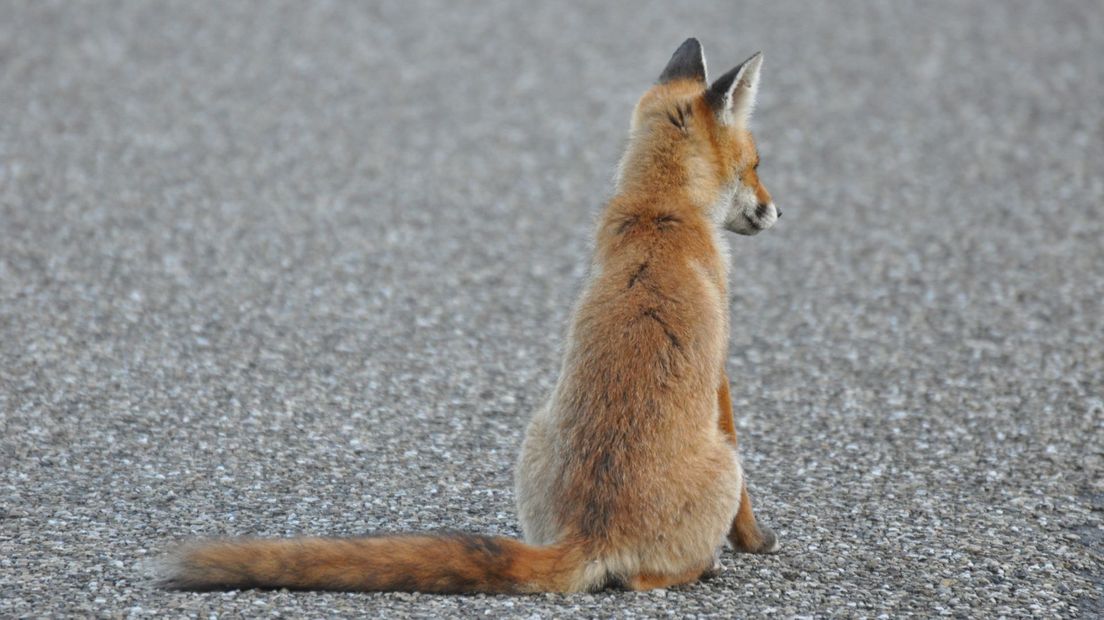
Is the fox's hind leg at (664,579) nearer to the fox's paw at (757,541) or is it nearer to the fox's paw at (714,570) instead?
the fox's paw at (714,570)

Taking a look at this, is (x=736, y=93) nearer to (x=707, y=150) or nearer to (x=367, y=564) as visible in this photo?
(x=707, y=150)

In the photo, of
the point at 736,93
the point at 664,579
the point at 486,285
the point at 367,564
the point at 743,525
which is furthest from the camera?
the point at 486,285

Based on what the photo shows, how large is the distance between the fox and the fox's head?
2 centimetres

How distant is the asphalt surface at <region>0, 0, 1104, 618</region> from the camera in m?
5.78

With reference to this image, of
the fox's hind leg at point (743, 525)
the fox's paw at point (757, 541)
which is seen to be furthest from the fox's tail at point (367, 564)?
the fox's paw at point (757, 541)

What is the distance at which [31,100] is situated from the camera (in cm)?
1253

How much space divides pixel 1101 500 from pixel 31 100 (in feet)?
33.7

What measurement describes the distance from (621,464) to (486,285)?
492 centimetres

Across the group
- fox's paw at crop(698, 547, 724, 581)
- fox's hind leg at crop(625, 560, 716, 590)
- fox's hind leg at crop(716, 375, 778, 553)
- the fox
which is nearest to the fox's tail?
the fox

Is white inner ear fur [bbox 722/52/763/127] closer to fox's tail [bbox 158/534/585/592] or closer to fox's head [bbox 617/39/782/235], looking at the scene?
fox's head [bbox 617/39/782/235]

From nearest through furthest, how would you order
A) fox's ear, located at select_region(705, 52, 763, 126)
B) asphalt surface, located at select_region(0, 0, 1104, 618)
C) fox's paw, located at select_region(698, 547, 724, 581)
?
fox's paw, located at select_region(698, 547, 724, 581)
fox's ear, located at select_region(705, 52, 763, 126)
asphalt surface, located at select_region(0, 0, 1104, 618)

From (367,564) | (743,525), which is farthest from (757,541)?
(367,564)

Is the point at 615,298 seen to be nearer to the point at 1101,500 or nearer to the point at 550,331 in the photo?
the point at 1101,500

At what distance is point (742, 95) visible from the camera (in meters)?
5.66
